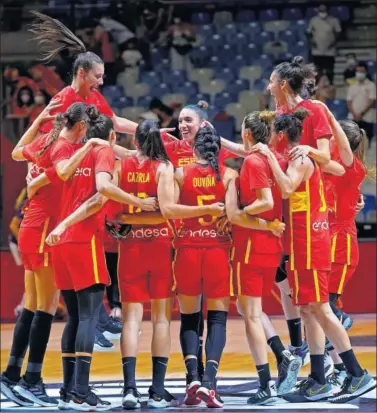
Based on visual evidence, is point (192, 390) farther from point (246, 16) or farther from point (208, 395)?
point (246, 16)

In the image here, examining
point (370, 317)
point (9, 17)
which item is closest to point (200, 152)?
point (370, 317)

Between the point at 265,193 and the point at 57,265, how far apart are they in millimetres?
1398

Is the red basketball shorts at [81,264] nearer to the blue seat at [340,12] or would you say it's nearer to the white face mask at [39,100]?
the white face mask at [39,100]

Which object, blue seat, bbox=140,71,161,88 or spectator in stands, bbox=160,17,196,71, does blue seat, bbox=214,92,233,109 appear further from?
blue seat, bbox=140,71,161,88

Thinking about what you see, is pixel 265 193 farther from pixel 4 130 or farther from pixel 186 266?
pixel 4 130

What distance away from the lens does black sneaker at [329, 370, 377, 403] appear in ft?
24.5

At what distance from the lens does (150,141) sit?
7.09 metres

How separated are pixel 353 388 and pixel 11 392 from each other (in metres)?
2.33

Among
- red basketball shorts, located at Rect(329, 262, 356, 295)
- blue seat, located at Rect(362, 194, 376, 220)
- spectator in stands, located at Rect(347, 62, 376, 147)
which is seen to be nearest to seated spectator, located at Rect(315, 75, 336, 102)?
spectator in stands, located at Rect(347, 62, 376, 147)

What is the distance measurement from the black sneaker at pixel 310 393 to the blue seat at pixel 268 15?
10.0 meters

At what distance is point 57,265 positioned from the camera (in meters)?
7.19

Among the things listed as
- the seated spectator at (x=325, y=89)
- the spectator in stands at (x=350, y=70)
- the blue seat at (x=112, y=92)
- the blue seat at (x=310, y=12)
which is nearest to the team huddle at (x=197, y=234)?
the seated spectator at (x=325, y=89)

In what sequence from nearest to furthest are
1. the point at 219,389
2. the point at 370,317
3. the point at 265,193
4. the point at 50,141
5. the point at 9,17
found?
the point at 265,193 → the point at 50,141 → the point at 219,389 → the point at 370,317 → the point at 9,17

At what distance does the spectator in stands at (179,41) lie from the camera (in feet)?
54.4
